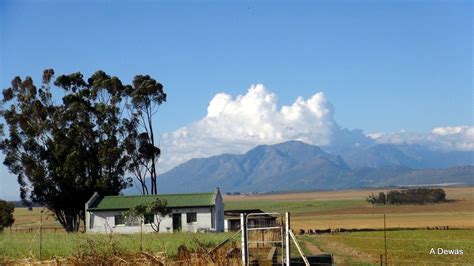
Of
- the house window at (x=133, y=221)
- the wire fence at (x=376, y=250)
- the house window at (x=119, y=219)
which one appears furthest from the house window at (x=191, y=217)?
the wire fence at (x=376, y=250)

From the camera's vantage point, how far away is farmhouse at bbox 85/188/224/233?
2110 inches

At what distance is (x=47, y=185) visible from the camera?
193 feet

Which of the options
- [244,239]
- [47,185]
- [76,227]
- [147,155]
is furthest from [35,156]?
[244,239]

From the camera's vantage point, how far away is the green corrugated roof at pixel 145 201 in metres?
54.5

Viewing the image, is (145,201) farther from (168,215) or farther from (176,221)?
(176,221)

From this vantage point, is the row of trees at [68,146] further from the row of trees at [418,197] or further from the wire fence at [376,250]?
the row of trees at [418,197]

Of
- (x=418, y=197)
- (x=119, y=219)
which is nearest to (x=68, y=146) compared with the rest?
(x=119, y=219)

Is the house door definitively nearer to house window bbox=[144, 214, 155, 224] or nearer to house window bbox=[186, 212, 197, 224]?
house window bbox=[186, 212, 197, 224]

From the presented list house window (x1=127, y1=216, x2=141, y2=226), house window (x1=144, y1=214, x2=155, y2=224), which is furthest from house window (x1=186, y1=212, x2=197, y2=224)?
house window (x1=127, y1=216, x2=141, y2=226)

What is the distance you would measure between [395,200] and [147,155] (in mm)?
105824

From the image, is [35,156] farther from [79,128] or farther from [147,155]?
[147,155]

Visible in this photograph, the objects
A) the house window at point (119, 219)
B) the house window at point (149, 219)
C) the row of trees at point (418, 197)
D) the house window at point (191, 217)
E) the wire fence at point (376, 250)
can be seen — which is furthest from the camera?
the row of trees at point (418, 197)

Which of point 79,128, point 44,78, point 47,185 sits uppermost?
point 44,78

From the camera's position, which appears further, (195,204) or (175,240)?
(195,204)
